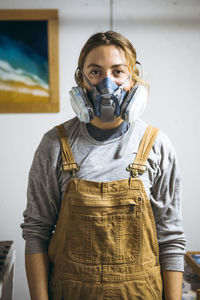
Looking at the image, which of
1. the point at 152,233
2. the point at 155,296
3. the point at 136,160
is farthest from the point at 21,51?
the point at 155,296

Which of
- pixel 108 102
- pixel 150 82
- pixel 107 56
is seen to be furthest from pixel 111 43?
pixel 150 82

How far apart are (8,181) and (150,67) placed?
4.73 ft

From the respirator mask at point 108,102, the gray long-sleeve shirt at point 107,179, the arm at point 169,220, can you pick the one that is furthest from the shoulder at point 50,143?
the arm at point 169,220

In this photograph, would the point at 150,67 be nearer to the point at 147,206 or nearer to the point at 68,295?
the point at 147,206

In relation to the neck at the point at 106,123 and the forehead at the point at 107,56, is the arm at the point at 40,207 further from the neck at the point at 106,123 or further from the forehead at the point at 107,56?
the forehead at the point at 107,56

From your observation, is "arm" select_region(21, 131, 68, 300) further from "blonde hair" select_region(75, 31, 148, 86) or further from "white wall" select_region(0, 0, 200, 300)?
"white wall" select_region(0, 0, 200, 300)

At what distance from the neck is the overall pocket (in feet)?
0.99

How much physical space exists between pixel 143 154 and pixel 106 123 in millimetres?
200

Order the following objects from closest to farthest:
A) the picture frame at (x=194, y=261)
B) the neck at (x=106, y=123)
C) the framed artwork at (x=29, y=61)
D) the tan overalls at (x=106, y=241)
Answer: the tan overalls at (x=106, y=241) < the neck at (x=106, y=123) < the picture frame at (x=194, y=261) < the framed artwork at (x=29, y=61)

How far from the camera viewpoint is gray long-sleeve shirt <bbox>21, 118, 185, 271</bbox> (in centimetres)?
123

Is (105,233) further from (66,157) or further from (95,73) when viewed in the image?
(95,73)

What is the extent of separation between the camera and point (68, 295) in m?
1.20

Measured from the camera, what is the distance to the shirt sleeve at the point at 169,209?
1.24m

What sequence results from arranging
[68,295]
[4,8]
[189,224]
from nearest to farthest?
[68,295], [4,8], [189,224]
